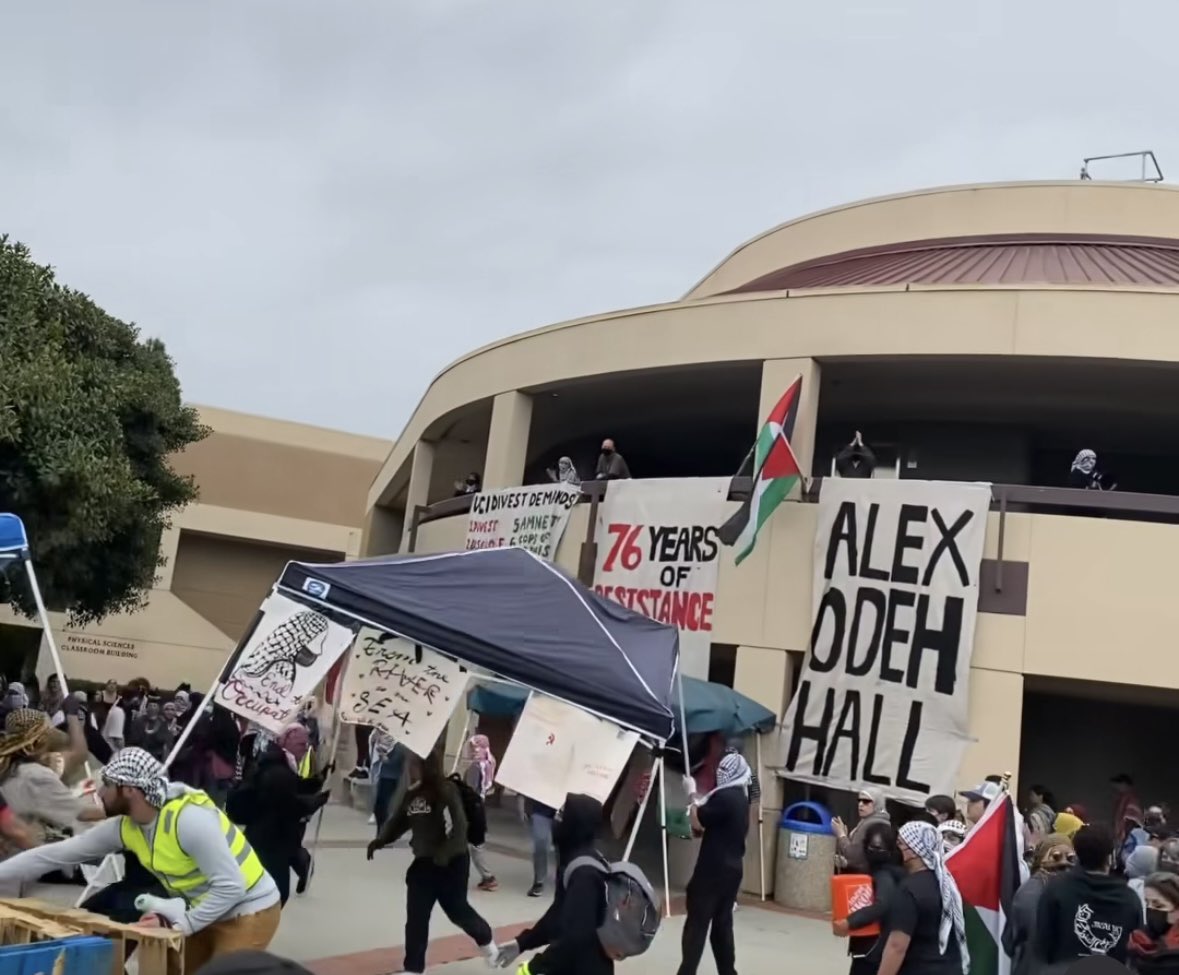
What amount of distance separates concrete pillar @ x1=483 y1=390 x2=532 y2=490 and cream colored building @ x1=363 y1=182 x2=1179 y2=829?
4 cm

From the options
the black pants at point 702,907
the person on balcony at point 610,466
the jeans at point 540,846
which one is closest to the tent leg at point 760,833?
the jeans at point 540,846

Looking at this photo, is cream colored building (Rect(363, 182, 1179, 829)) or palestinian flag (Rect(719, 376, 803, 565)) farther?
palestinian flag (Rect(719, 376, 803, 565))

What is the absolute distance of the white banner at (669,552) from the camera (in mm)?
15508

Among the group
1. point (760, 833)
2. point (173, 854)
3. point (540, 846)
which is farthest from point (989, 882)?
point (760, 833)

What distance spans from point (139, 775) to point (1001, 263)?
17622 millimetres

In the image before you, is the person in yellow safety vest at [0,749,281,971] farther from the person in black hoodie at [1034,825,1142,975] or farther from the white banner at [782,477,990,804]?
the white banner at [782,477,990,804]

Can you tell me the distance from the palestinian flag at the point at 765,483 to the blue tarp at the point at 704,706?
1.89 metres

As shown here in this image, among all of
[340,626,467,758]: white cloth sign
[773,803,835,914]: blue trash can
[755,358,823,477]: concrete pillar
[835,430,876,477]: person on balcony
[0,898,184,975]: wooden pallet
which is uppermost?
[755,358,823,477]: concrete pillar

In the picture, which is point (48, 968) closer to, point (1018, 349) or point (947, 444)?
point (1018, 349)

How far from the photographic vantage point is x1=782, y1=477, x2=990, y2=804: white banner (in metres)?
13.9

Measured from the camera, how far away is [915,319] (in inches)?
609

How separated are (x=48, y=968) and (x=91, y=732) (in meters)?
9.89

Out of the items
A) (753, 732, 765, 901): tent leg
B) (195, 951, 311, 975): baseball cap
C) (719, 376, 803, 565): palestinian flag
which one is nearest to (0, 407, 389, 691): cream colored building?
(719, 376, 803, 565): palestinian flag

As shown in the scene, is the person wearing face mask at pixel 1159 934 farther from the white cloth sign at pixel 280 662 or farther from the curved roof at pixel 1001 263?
the curved roof at pixel 1001 263
